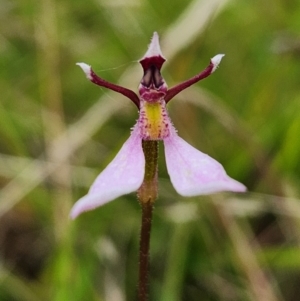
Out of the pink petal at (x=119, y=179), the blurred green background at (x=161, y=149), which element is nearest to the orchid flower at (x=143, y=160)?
the pink petal at (x=119, y=179)

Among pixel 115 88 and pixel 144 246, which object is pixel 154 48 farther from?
pixel 144 246

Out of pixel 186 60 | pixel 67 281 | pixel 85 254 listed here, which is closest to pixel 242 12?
pixel 186 60

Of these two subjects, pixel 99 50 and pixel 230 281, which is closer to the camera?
pixel 230 281

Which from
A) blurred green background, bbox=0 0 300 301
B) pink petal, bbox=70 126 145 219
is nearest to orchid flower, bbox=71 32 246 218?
pink petal, bbox=70 126 145 219

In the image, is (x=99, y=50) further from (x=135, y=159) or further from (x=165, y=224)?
(x=135, y=159)

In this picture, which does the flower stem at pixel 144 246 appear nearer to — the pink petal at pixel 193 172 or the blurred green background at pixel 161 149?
the pink petal at pixel 193 172

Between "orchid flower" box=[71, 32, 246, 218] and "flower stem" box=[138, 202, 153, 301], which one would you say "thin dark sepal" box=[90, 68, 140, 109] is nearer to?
"orchid flower" box=[71, 32, 246, 218]
